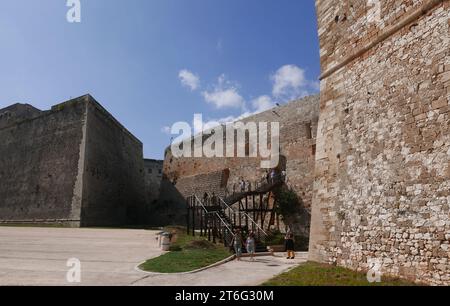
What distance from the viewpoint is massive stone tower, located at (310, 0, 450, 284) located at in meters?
6.45

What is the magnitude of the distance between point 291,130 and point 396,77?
1241 centimetres

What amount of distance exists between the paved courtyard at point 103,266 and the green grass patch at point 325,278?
512mm

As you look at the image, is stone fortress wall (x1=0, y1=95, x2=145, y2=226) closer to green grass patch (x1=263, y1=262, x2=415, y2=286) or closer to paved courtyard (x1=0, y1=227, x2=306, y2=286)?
paved courtyard (x1=0, y1=227, x2=306, y2=286)

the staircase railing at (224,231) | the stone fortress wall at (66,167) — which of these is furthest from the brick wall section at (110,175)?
the staircase railing at (224,231)

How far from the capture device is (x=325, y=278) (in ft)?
23.6

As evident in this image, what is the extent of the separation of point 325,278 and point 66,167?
21.8m

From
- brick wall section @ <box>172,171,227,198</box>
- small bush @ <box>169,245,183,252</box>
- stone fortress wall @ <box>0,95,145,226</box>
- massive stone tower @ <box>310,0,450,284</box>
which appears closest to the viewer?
massive stone tower @ <box>310,0,450,284</box>

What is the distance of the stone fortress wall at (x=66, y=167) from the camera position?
2398cm

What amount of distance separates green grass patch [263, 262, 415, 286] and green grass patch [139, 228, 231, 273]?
2595 millimetres

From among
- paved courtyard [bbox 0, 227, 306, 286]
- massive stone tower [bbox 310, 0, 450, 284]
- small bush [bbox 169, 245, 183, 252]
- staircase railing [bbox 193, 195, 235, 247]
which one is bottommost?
paved courtyard [bbox 0, 227, 306, 286]

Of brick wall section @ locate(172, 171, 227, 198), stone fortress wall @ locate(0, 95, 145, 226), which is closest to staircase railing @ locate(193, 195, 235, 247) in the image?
brick wall section @ locate(172, 171, 227, 198)

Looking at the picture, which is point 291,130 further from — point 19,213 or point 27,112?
point 27,112

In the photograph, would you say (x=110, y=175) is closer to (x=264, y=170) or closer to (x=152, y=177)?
(x=264, y=170)

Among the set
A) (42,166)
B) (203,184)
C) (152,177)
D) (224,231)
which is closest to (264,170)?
(203,184)
